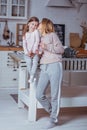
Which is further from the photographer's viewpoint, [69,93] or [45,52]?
[69,93]

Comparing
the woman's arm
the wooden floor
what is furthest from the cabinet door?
the woman's arm

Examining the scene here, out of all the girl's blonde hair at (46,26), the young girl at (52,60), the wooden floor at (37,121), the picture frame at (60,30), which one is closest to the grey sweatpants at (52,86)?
the young girl at (52,60)

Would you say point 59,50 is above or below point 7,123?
above

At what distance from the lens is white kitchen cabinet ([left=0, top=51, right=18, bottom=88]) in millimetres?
6344

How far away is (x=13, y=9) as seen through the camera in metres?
6.75

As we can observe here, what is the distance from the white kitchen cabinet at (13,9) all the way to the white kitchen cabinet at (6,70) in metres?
0.90

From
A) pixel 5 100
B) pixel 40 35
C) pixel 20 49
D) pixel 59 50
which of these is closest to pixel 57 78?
pixel 59 50

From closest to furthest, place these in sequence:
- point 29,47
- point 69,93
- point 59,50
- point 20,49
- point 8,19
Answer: point 59,50, point 29,47, point 69,93, point 20,49, point 8,19

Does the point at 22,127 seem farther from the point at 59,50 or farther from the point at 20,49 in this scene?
the point at 20,49

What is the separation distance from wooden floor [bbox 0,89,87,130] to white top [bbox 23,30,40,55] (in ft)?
3.13

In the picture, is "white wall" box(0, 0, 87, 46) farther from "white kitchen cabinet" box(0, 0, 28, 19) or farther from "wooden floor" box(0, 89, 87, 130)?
"wooden floor" box(0, 89, 87, 130)

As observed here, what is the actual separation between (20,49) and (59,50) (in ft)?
8.51

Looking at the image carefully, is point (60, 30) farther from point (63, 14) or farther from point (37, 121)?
point (37, 121)

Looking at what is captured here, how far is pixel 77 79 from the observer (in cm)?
649
